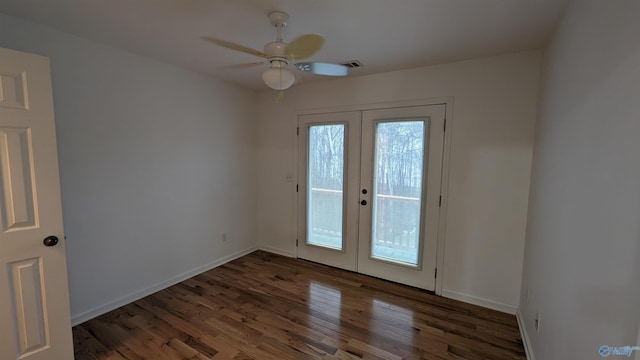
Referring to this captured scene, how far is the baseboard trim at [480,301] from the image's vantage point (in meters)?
2.63

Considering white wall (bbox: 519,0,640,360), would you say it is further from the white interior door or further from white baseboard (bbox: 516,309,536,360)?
the white interior door

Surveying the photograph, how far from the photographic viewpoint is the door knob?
1.73 meters

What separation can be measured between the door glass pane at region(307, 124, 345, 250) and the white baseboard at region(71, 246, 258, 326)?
1218mm

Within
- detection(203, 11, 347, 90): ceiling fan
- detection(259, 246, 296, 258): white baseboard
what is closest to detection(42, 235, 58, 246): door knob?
detection(203, 11, 347, 90): ceiling fan

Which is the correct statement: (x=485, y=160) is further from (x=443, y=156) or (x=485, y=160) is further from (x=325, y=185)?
(x=325, y=185)

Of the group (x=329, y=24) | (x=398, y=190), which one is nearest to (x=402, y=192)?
(x=398, y=190)

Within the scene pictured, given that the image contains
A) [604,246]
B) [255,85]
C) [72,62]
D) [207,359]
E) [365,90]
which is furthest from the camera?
[255,85]

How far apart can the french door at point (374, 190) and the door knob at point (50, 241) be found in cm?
248

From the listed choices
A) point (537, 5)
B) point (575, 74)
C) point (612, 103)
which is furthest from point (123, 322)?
point (537, 5)

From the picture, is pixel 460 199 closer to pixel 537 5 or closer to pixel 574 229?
pixel 574 229

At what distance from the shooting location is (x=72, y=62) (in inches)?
88.0

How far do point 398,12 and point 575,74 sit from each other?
1058 millimetres

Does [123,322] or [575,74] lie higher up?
[575,74]

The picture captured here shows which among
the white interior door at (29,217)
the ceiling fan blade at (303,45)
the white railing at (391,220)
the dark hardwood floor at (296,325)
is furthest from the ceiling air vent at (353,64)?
the dark hardwood floor at (296,325)
